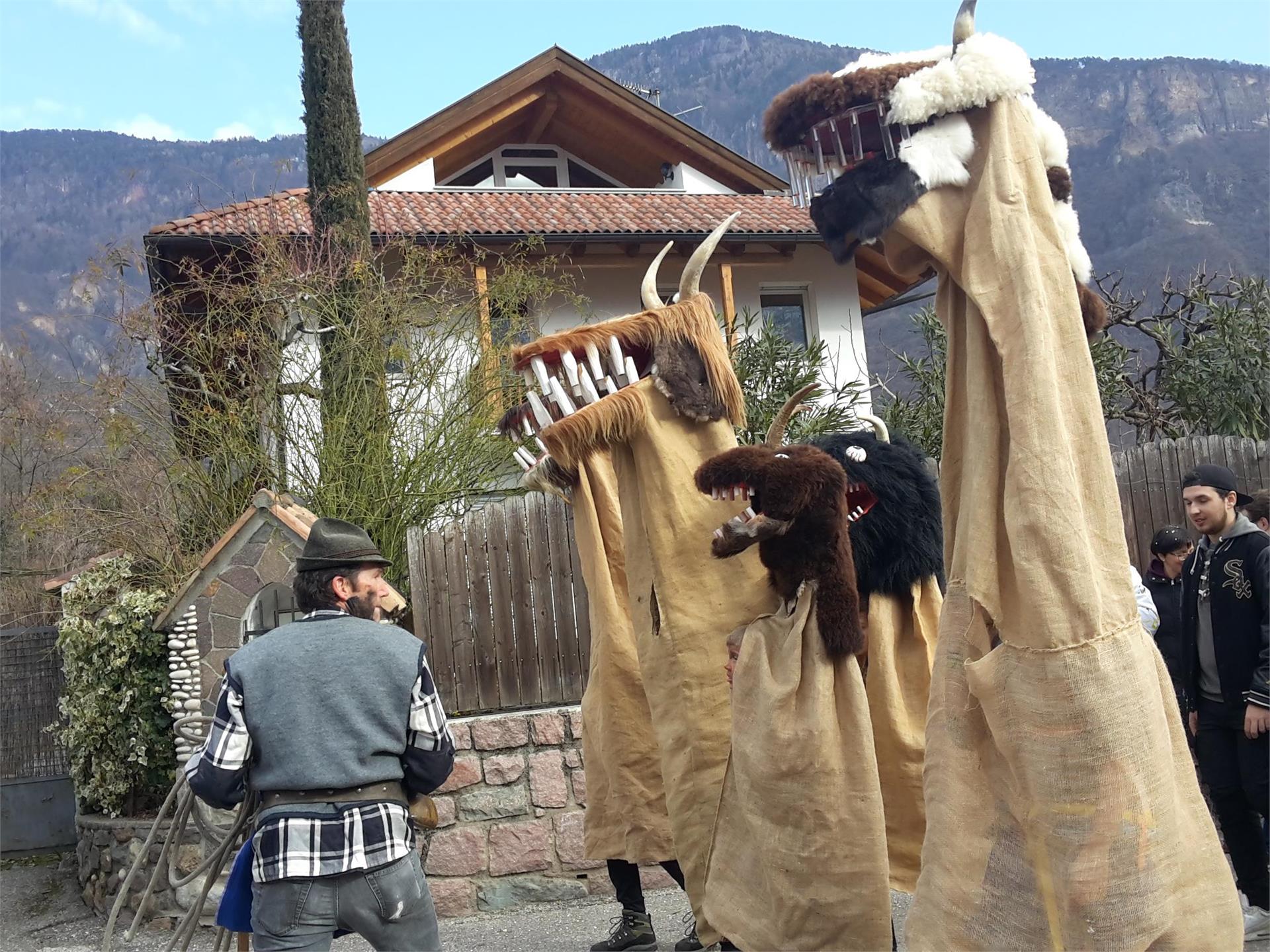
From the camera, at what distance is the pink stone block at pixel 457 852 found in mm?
6395

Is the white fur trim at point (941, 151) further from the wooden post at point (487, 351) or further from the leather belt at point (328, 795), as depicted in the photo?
the wooden post at point (487, 351)

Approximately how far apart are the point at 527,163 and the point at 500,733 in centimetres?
1470

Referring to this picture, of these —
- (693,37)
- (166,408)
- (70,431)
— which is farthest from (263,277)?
(693,37)

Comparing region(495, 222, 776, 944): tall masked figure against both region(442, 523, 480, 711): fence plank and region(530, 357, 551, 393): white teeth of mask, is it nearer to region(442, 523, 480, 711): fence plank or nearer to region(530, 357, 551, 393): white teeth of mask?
region(530, 357, 551, 393): white teeth of mask

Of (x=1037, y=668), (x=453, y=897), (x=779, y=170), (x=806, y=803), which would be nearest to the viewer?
(x=1037, y=668)

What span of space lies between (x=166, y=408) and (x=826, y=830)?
7799mm

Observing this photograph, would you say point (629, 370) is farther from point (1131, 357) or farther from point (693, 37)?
point (693, 37)

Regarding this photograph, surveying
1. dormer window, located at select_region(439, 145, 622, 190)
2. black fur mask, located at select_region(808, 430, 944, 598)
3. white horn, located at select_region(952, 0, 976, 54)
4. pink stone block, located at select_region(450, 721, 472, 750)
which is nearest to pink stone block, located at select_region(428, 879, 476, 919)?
pink stone block, located at select_region(450, 721, 472, 750)

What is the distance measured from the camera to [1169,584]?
597 cm

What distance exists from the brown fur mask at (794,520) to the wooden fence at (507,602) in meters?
3.32

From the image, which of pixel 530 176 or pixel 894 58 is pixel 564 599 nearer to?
pixel 894 58

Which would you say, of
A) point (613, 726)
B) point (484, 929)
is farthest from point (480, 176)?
point (613, 726)

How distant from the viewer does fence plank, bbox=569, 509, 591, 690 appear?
22.6 feet

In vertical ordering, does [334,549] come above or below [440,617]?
above
